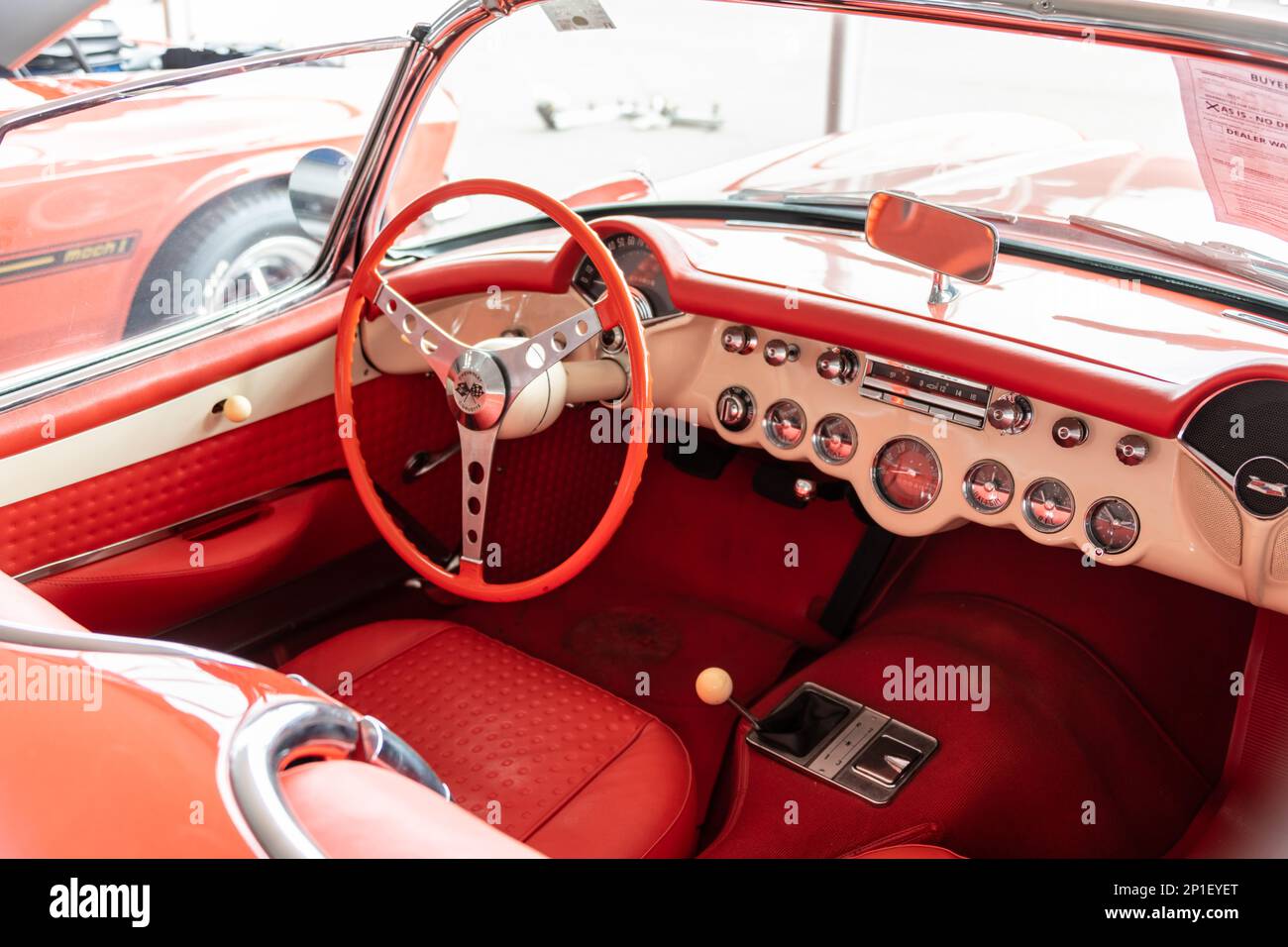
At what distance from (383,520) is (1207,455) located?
1216mm

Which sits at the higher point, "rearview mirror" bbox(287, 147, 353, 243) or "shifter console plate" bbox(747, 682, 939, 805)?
"rearview mirror" bbox(287, 147, 353, 243)

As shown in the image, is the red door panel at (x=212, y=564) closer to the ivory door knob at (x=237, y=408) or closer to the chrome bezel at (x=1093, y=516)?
the ivory door knob at (x=237, y=408)

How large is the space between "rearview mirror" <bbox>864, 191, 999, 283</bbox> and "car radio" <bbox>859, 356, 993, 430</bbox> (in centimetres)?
19

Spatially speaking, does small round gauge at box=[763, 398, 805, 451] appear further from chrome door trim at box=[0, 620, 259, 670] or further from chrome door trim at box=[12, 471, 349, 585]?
chrome door trim at box=[0, 620, 259, 670]

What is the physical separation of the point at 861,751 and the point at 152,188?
2.28 meters

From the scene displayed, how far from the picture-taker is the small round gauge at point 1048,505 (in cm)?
158

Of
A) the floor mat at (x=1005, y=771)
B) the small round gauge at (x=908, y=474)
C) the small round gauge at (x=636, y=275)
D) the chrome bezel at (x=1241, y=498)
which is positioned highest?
the small round gauge at (x=636, y=275)

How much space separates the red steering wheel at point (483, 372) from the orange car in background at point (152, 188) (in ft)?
1.29

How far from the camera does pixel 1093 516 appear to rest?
1.56 metres

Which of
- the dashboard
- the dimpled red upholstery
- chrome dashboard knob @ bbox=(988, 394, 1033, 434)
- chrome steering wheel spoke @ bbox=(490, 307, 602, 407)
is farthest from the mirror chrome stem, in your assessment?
the dimpled red upholstery

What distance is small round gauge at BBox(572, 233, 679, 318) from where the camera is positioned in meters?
1.86

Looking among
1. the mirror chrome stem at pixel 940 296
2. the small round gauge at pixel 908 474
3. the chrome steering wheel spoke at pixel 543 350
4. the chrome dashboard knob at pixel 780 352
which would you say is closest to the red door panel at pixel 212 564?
the chrome steering wheel spoke at pixel 543 350
